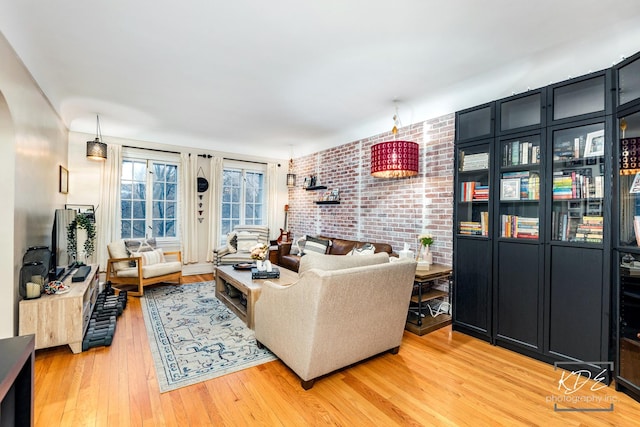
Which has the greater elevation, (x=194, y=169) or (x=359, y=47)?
(x=359, y=47)

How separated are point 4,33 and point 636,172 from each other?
4.62 m

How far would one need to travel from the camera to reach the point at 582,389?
2145 millimetres

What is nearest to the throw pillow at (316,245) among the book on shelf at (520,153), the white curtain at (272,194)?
the white curtain at (272,194)

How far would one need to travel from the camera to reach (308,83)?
3178 millimetres

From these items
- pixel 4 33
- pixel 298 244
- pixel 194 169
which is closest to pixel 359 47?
pixel 4 33

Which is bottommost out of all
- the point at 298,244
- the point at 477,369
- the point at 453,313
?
the point at 477,369

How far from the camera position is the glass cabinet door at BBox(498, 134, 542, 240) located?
2.63 metres

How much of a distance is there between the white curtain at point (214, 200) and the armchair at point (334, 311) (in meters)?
3.63

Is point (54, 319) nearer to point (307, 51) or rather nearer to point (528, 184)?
point (307, 51)

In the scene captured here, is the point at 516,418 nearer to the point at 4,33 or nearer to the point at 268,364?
the point at 268,364

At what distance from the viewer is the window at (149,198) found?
204 inches

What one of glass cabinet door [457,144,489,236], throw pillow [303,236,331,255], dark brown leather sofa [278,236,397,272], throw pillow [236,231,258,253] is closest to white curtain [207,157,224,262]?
throw pillow [236,231,258,253]

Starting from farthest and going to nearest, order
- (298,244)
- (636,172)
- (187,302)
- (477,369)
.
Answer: (298,244) → (187,302) → (477,369) → (636,172)

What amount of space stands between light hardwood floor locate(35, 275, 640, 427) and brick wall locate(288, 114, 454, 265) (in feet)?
4.68
